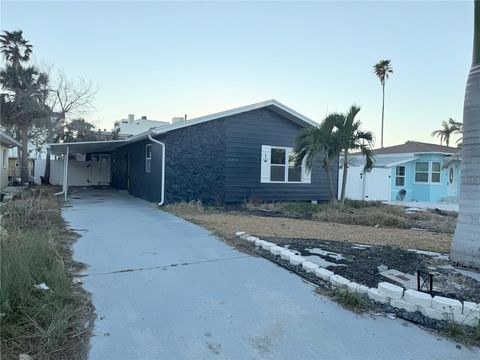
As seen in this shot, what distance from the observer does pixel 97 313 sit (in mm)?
3252

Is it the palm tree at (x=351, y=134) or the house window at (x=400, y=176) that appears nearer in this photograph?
the palm tree at (x=351, y=134)

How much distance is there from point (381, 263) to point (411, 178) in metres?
17.1

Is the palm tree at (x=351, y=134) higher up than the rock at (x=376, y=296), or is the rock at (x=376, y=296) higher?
the palm tree at (x=351, y=134)

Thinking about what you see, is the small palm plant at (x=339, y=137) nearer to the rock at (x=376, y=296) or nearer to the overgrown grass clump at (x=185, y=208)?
the overgrown grass clump at (x=185, y=208)

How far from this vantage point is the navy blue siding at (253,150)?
12539mm

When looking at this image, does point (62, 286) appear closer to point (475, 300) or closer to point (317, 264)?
point (317, 264)

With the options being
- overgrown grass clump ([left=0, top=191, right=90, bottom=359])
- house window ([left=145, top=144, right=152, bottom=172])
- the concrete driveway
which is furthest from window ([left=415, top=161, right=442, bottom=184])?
overgrown grass clump ([left=0, top=191, right=90, bottom=359])

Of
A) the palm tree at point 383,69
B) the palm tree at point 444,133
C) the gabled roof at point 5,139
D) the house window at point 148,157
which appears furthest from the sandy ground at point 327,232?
the palm tree at point 444,133

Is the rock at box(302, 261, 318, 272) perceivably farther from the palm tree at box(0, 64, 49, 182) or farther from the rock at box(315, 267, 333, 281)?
the palm tree at box(0, 64, 49, 182)

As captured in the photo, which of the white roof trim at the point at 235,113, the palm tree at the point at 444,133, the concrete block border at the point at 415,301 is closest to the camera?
the concrete block border at the point at 415,301

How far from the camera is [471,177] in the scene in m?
4.73

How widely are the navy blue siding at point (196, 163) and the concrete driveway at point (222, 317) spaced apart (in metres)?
6.41

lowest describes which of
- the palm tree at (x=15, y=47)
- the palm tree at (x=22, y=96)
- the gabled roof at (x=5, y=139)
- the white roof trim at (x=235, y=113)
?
the gabled roof at (x=5, y=139)

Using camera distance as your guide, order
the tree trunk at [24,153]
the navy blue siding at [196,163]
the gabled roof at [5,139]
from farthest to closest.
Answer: the tree trunk at [24,153] → the gabled roof at [5,139] → the navy blue siding at [196,163]
